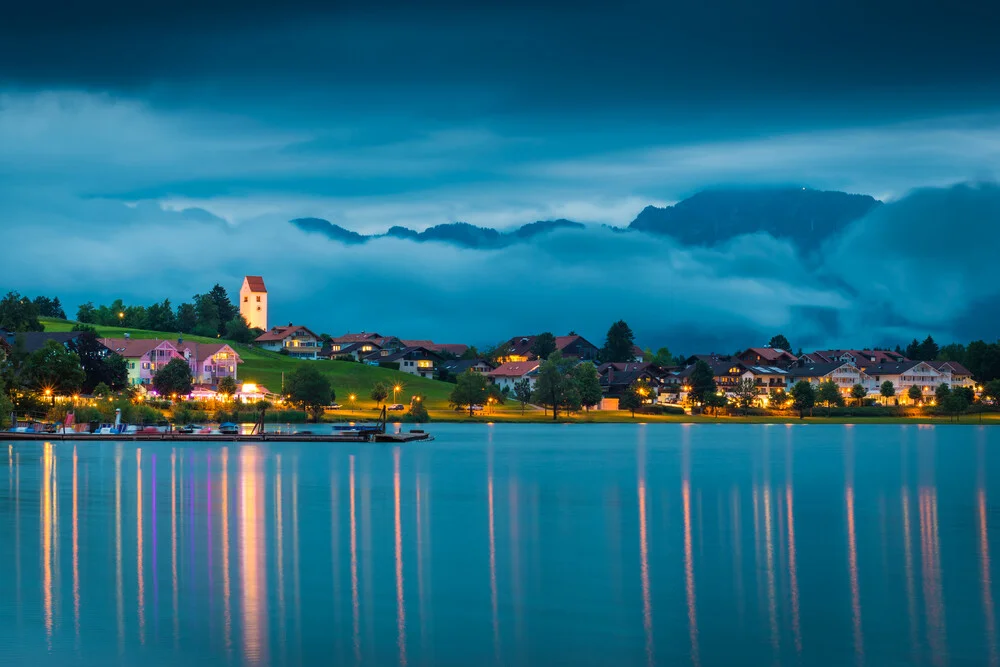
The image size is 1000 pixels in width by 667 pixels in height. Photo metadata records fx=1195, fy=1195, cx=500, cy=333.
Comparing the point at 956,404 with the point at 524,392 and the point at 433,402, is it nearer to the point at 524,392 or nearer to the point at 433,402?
the point at 524,392

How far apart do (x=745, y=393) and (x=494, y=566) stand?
15441 centimetres

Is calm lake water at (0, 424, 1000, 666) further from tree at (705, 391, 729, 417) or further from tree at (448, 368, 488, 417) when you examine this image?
tree at (705, 391, 729, 417)

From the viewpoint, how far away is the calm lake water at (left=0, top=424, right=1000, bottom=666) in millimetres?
26938

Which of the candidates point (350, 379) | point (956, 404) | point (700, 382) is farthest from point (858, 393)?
point (350, 379)

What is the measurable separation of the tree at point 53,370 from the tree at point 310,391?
82.9 feet

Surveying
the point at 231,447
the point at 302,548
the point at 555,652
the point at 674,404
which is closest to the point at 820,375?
the point at 674,404

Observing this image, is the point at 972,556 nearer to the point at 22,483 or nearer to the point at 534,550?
the point at 534,550

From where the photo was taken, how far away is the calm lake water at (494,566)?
26.9m

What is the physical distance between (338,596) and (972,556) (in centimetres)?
2208

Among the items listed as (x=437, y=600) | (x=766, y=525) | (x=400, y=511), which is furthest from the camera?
(x=400, y=511)

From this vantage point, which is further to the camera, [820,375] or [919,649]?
[820,375]

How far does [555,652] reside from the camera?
85.4 ft

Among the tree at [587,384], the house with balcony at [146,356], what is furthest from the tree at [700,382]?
the house with balcony at [146,356]

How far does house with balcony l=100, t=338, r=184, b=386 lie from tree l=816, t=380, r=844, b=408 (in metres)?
92.6
